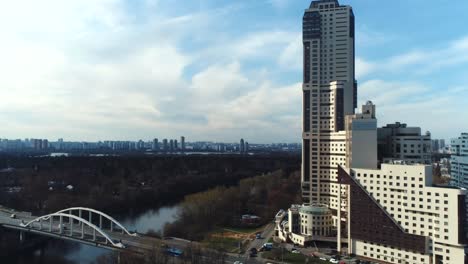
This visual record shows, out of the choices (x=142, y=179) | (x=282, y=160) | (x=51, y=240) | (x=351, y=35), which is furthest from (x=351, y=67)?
(x=282, y=160)

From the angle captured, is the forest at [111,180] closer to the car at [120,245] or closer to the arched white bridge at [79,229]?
the arched white bridge at [79,229]

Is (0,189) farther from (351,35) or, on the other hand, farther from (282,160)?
(282,160)

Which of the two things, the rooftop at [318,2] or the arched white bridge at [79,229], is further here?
the rooftop at [318,2]

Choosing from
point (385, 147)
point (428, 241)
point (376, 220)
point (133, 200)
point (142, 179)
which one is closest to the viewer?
point (428, 241)

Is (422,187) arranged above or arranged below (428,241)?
above

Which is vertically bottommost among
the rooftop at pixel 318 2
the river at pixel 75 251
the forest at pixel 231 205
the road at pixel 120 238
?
the river at pixel 75 251

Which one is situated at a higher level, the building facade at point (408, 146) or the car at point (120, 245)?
the building facade at point (408, 146)

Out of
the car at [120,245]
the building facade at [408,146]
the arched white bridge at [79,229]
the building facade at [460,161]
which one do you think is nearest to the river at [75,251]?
the arched white bridge at [79,229]

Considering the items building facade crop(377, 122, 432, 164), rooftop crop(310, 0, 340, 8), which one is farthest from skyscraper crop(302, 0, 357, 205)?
building facade crop(377, 122, 432, 164)

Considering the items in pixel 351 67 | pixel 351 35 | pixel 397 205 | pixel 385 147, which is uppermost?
pixel 351 35
